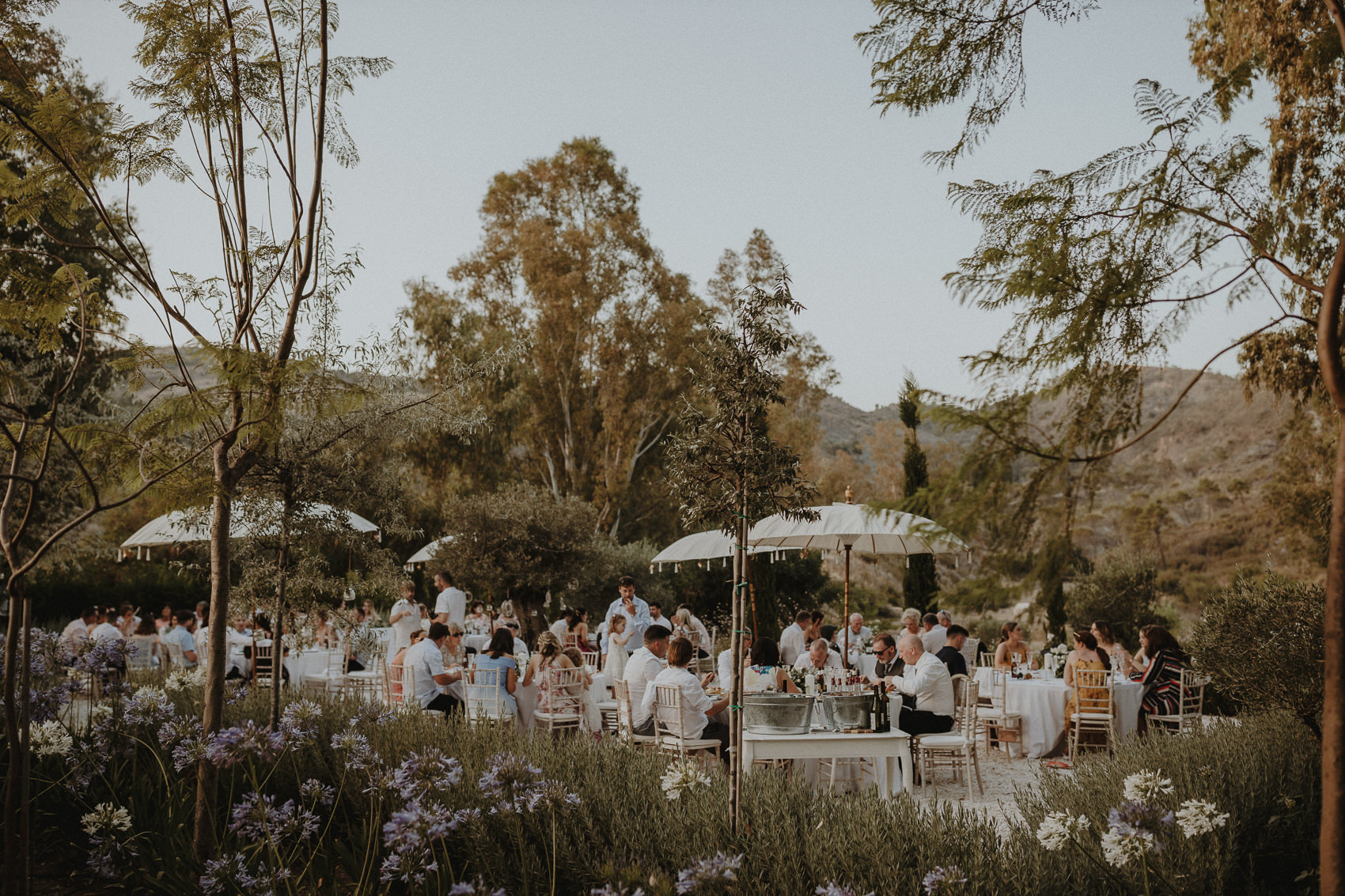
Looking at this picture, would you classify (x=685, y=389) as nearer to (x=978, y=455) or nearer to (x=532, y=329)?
(x=532, y=329)

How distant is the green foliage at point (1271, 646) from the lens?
208 inches

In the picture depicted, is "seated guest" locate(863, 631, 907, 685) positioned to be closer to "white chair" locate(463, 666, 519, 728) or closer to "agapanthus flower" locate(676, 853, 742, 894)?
"white chair" locate(463, 666, 519, 728)

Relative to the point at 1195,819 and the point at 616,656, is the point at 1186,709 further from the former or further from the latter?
the point at 1195,819

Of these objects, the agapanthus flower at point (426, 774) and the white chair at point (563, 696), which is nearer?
the agapanthus flower at point (426, 774)

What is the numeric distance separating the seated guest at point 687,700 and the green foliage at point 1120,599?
12682 mm

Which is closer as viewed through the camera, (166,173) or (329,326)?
(166,173)

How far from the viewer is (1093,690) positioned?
873 centimetres

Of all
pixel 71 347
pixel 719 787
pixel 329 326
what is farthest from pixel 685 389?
A: pixel 719 787

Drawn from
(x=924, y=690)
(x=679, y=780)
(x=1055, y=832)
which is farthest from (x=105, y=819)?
(x=924, y=690)

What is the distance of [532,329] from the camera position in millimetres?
27938

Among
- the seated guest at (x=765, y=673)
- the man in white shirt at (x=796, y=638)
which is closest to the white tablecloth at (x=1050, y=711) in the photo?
the man in white shirt at (x=796, y=638)

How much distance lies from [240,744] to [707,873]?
2.35 m

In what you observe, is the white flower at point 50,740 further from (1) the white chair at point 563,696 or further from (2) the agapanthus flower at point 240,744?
(1) the white chair at point 563,696

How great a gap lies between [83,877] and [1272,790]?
627 cm
